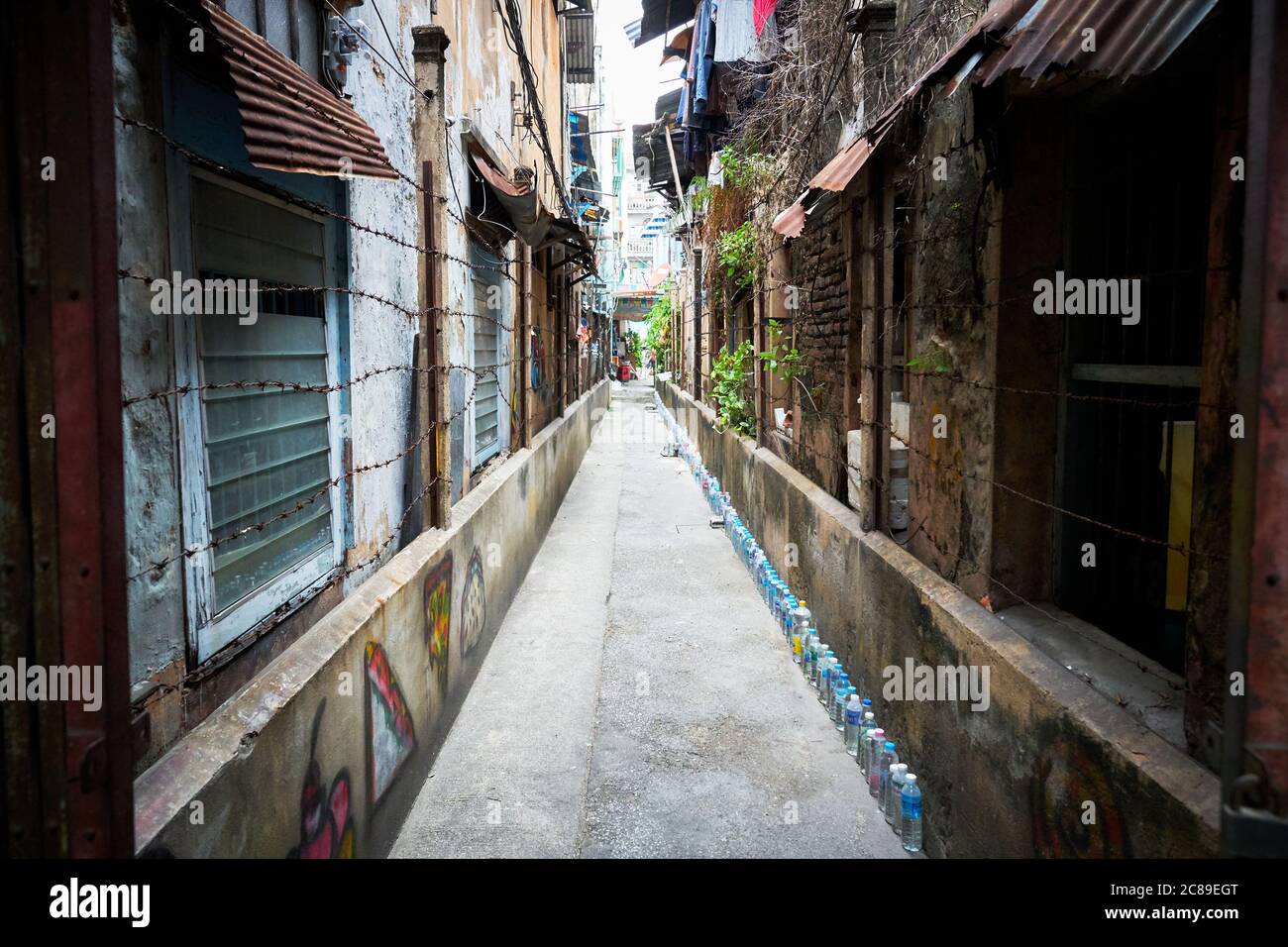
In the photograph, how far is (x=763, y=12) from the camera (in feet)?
29.9

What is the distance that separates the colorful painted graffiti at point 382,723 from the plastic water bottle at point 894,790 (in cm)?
226

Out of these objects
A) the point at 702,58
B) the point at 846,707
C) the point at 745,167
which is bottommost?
the point at 846,707

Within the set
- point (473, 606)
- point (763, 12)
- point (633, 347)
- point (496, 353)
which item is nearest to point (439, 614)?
point (473, 606)

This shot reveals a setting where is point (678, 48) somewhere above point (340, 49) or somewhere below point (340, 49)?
above

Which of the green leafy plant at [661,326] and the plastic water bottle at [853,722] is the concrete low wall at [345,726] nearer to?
the plastic water bottle at [853,722]

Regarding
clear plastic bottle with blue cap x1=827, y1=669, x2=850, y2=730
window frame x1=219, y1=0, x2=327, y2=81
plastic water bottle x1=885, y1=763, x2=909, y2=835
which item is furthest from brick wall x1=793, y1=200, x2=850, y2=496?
window frame x1=219, y1=0, x2=327, y2=81

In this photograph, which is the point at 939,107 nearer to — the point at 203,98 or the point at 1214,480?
the point at 1214,480

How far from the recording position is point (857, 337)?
5.96m

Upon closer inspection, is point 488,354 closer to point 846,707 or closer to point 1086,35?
point 846,707

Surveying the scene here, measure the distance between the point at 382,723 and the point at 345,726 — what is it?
0.48m

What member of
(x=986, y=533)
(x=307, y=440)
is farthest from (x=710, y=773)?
(x=307, y=440)

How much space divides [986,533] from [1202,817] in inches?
65.3

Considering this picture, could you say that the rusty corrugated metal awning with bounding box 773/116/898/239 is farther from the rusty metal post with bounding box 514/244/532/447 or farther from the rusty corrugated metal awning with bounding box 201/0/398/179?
the rusty metal post with bounding box 514/244/532/447

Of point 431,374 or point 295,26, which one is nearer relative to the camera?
point 295,26
